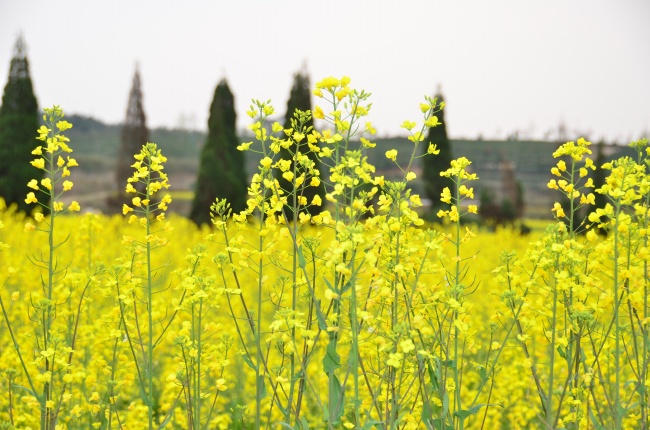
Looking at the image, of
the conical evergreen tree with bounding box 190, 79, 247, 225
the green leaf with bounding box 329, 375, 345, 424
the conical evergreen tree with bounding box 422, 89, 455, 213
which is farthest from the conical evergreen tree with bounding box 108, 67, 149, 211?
the green leaf with bounding box 329, 375, 345, 424

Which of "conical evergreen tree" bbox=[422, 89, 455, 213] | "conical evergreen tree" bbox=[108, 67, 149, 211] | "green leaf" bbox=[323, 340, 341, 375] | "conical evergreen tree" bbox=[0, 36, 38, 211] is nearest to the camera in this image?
"green leaf" bbox=[323, 340, 341, 375]

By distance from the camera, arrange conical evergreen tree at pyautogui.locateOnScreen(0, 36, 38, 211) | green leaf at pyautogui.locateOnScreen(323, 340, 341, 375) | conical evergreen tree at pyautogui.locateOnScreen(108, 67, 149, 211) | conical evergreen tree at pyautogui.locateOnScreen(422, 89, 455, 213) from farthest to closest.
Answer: conical evergreen tree at pyautogui.locateOnScreen(108, 67, 149, 211)
conical evergreen tree at pyautogui.locateOnScreen(422, 89, 455, 213)
conical evergreen tree at pyautogui.locateOnScreen(0, 36, 38, 211)
green leaf at pyautogui.locateOnScreen(323, 340, 341, 375)

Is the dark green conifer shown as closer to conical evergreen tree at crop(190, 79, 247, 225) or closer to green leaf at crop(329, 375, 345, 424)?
conical evergreen tree at crop(190, 79, 247, 225)

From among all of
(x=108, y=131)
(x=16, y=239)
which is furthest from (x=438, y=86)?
(x=108, y=131)

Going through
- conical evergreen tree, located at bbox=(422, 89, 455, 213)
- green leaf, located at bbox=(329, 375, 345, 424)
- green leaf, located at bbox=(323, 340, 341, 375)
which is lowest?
green leaf, located at bbox=(329, 375, 345, 424)

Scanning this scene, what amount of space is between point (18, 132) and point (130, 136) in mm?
5407

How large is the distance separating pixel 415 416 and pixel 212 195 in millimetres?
15615

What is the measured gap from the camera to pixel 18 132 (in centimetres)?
1855

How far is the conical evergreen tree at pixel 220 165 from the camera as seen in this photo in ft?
60.7

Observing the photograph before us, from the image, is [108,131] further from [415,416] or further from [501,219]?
[415,416]

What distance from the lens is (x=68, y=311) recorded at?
13.8ft

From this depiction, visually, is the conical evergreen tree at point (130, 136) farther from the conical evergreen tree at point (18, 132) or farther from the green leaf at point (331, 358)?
the green leaf at point (331, 358)

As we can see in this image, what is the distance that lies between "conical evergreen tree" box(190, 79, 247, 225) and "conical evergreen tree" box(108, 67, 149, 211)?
4287 millimetres

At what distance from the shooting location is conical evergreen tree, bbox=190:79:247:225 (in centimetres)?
1852
